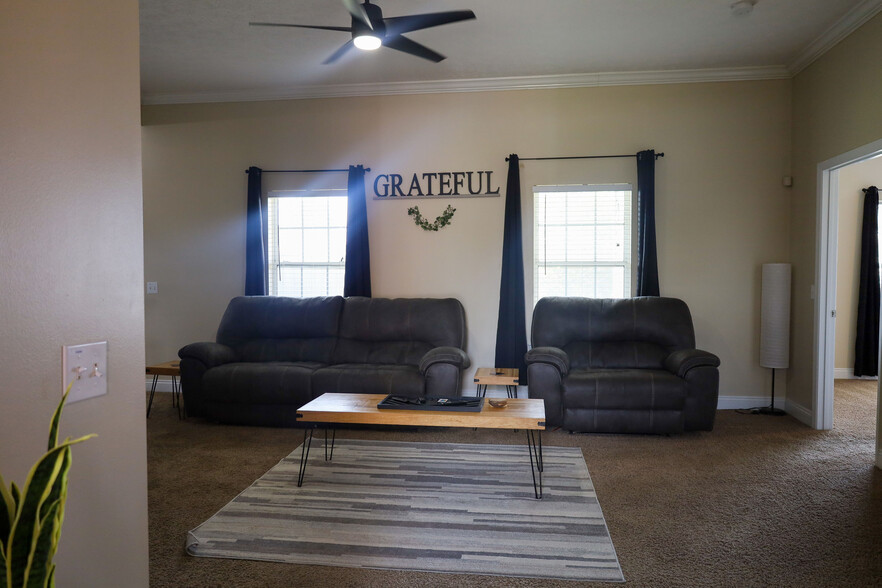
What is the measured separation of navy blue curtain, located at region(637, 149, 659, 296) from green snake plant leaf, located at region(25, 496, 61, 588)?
488 cm

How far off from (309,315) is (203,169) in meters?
2.04

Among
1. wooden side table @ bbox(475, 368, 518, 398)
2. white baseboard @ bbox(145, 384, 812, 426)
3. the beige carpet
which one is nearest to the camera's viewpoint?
the beige carpet

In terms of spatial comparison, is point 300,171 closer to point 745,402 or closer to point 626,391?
point 626,391

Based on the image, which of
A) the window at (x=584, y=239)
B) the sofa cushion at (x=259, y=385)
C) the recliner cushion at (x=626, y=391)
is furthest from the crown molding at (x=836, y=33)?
the sofa cushion at (x=259, y=385)

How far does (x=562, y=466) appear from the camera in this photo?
11.5 feet

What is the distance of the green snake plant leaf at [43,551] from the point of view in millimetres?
757

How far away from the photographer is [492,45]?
14.7ft

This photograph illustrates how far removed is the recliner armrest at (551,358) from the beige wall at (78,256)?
3350mm

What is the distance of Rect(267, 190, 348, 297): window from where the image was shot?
5551 millimetres

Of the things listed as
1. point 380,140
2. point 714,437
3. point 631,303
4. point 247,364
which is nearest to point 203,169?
point 380,140

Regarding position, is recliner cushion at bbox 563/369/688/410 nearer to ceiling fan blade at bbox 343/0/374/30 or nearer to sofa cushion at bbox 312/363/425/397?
sofa cushion at bbox 312/363/425/397

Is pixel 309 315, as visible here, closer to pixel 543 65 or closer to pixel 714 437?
pixel 543 65

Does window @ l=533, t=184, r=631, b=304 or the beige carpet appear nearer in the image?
the beige carpet

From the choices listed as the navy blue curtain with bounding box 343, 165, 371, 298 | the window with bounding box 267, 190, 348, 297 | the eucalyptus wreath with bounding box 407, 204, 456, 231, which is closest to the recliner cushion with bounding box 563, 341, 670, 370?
the eucalyptus wreath with bounding box 407, 204, 456, 231
